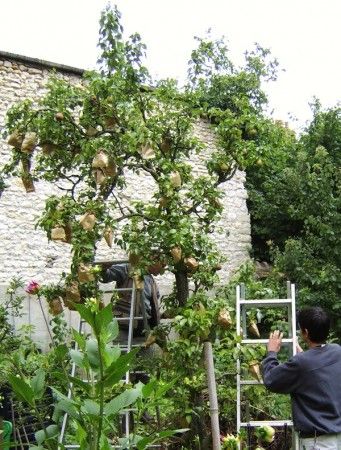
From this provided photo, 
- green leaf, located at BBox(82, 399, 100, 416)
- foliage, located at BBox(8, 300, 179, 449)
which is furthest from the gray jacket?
green leaf, located at BBox(82, 399, 100, 416)

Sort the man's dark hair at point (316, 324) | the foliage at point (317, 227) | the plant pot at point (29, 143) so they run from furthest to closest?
the foliage at point (317, 227), the plant pot at point (29, 143), the man's dark hair at point (316, 324)

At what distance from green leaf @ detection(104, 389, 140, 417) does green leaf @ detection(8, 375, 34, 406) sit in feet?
0.71

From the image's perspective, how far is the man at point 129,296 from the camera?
471 cm

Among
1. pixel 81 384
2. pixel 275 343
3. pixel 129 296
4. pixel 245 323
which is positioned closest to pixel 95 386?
pixel 81 384

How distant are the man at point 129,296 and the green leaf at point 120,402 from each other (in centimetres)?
262

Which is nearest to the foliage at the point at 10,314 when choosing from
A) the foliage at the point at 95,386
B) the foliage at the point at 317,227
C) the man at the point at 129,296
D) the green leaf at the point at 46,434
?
the man at the point at 129,296

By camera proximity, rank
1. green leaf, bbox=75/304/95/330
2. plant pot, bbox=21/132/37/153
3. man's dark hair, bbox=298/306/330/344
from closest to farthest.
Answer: green leaf, bbox=75/304/95/330
man's dark hair, bbox=298/306/330/344
plant pot, bbox=21/132/37/153

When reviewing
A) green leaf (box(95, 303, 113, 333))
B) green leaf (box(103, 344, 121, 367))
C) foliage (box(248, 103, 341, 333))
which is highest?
foliage (box(248, 103, 341, 333))

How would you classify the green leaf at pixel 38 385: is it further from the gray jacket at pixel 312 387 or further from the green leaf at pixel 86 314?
the gray jacket at pixel 312 387

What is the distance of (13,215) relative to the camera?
308 inches

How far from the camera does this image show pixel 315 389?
2.95 metres

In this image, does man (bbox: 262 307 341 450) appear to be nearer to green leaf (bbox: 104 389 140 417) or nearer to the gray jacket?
the gray jacket

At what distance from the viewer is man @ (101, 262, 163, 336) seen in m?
4.71

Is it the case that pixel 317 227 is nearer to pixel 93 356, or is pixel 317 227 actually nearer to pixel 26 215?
pixel 26 215
